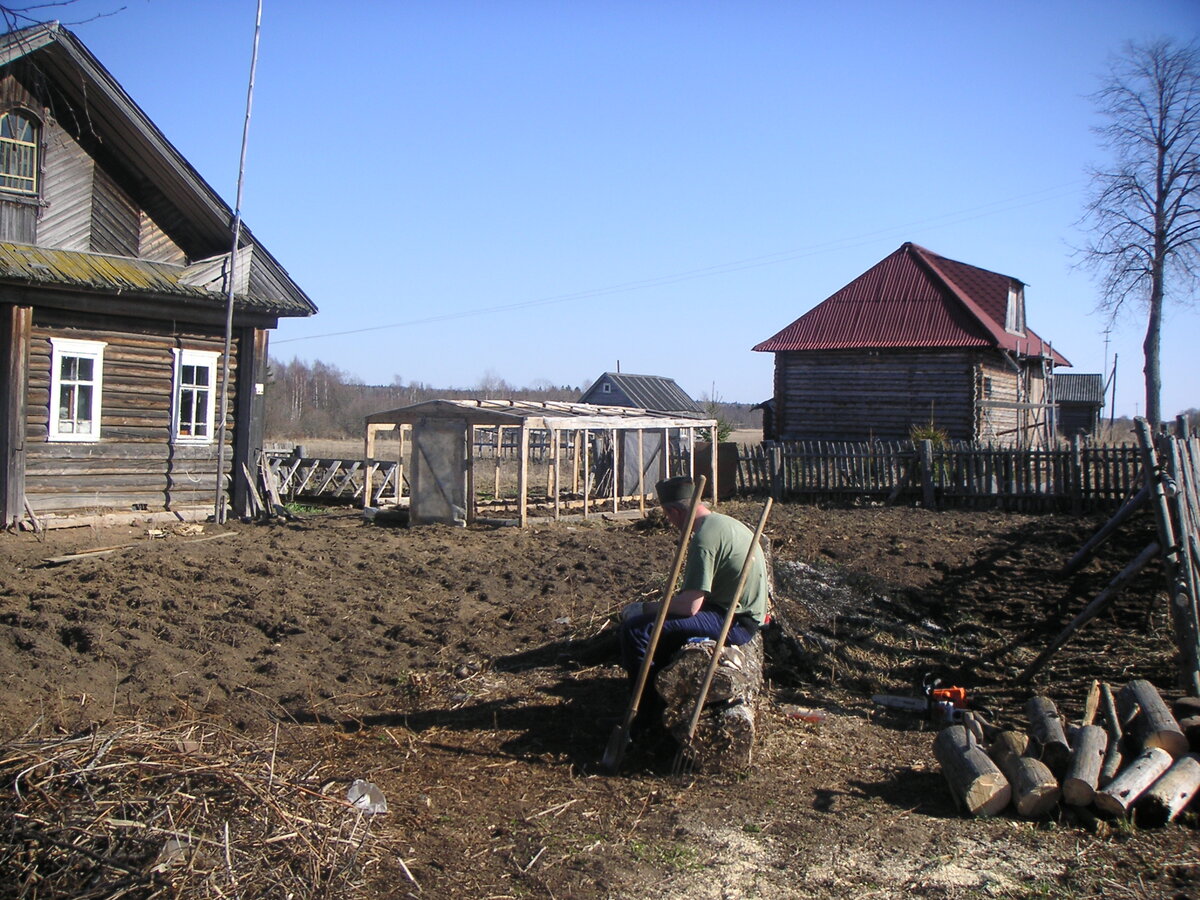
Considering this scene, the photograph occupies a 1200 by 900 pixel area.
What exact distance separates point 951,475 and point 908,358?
7.89 m

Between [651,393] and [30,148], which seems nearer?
[30,148]

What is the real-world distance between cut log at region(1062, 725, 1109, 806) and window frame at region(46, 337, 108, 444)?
1356 centimetres

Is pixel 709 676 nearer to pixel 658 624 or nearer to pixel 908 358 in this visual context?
pixel 658 624

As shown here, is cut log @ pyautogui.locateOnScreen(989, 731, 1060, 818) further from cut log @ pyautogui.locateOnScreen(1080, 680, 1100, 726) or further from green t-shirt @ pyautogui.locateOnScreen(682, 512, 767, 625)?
green t-shirt @ pyautogui.locateOnScreen(682, 512, 767, 625)

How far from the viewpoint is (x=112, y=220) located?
14.9 meters

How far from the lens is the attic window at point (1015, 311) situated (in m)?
29.3

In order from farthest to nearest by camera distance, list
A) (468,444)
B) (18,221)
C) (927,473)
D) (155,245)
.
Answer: (927,473) < (468,444) < (155,245) < (18,221)

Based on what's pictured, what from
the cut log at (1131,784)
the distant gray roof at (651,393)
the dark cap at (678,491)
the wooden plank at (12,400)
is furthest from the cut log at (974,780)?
the distant gray roof at (651,393)

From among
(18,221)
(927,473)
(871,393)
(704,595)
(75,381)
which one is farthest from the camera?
(871,393)

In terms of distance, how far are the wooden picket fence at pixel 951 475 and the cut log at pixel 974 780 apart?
44.2ft

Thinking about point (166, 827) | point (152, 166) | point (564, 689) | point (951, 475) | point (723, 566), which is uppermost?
point (152, 166)

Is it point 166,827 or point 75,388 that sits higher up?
point 75,388

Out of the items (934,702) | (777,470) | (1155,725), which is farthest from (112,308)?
(1155,725)

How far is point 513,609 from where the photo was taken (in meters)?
9.41
